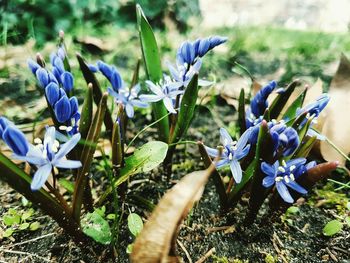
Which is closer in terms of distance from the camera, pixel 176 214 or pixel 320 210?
pixel 176 214

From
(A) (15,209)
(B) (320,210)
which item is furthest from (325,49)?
(A) (15,209)

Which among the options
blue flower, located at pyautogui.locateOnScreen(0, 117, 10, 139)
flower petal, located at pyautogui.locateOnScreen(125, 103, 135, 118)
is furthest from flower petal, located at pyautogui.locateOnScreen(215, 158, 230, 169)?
blue flower, located at pyautogui.locateOnScreen(0, 117, 10, 139)

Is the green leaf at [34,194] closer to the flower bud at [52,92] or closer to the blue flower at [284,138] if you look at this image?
the flower bud at [52,92]

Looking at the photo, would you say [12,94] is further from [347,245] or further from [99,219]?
[347,245]

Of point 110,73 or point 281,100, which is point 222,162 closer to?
point 281,100

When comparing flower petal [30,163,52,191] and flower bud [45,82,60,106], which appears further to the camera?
flower bud [45,82,60,106]

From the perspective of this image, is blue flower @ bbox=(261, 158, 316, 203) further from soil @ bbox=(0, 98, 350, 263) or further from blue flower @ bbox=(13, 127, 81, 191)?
blue flower @ bbox=(13, 127, 81, 191)
